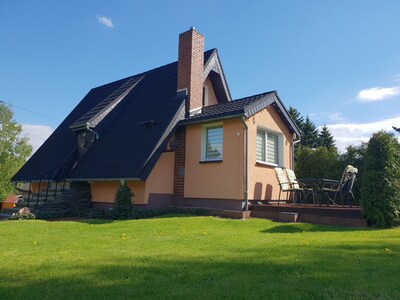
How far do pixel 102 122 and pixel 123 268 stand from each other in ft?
39.2

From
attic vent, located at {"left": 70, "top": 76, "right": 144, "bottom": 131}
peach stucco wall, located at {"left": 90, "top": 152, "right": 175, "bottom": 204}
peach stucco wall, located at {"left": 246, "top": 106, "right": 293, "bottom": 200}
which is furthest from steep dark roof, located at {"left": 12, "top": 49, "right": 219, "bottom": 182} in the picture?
peach stucco wall, located at {"left": 246, "top": 106, "right": 293, "bottom": 200}

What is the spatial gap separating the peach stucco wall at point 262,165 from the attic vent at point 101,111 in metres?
7.06

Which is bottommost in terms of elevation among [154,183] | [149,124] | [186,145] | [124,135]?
[154,183]

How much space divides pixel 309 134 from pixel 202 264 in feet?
152

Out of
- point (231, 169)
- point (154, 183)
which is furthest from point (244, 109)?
point (154, 183)

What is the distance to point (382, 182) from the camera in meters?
8.90

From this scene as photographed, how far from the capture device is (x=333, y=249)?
5.85 metres

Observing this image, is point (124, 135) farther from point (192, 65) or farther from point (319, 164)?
point (319, 164)

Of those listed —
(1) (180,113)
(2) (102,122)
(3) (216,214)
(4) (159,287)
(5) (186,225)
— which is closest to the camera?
(4) (159,287)

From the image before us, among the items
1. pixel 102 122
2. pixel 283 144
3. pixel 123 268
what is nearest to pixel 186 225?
pixel 123 268

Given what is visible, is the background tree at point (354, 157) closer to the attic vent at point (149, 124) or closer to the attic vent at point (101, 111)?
the attic vent at point (101, 111)

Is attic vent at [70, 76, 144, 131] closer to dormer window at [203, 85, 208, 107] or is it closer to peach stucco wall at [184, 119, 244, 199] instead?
dormer window at [203, 85, 208, 107]

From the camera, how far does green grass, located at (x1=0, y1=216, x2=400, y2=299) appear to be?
3.69 meters

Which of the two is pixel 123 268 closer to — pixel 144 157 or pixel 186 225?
pixel 186 225
